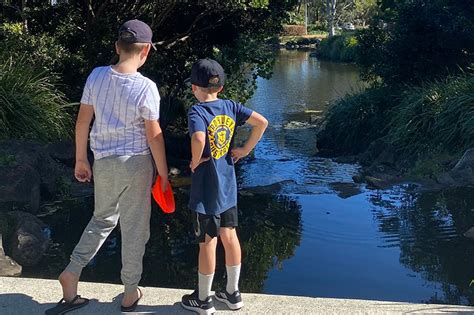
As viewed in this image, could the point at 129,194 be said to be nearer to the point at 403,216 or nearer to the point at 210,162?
the point at 210,162

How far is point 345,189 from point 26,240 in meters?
5.00

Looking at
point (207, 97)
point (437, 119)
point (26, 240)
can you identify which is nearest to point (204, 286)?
point (207, 97)

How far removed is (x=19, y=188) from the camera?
713cm

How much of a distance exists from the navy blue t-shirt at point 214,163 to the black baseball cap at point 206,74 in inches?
4.2

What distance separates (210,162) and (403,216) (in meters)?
4.78

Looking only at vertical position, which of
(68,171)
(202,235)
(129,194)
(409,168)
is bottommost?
(409,168)

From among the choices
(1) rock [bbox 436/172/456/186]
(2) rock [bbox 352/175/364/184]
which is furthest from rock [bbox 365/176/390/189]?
(1) rock [bbox 436/172/456/186]

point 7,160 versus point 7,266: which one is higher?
point 7,160

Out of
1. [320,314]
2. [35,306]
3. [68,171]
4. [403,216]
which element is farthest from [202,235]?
[68,171]

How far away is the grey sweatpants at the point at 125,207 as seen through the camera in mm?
3582

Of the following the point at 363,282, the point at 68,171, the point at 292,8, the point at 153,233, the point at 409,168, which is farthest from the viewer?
the point at 292,8

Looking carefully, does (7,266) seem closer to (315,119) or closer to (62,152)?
(62,152)

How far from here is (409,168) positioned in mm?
10688

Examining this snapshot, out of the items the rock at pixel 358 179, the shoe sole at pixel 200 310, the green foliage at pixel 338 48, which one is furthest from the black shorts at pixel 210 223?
the green foliage at pixel 338 48
